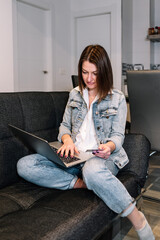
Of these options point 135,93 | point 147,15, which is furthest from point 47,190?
point 147,15

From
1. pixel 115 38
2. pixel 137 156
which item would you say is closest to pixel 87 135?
pixel 137 156

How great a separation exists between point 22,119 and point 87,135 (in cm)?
39

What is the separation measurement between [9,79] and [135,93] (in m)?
1.95

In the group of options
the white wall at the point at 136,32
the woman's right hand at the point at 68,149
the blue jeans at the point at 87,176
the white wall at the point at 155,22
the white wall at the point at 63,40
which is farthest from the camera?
the white wall at the point at 155,22

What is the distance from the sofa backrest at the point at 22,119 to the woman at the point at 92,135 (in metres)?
0.11

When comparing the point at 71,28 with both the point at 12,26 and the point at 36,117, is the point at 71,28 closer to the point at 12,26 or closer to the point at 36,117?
the point at 12,26

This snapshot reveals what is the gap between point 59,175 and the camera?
4.62 feet

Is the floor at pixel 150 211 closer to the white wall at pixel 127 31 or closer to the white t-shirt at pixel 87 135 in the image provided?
the white t-shirt at pixel 87 135

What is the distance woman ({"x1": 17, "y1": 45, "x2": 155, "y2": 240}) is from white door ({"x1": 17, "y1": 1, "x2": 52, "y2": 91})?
2267mm

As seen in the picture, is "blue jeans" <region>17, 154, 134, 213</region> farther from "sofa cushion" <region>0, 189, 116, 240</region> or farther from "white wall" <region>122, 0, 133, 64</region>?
"white wall" <region>122, 0, 133, 64</region>

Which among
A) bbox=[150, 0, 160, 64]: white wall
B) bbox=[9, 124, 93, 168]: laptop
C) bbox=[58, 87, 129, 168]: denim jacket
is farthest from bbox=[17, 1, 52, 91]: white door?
bbox=[9, 124, 93, 168]: laptop

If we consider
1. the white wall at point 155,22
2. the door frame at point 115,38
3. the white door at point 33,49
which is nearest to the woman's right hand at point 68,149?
the white door at point 33,49

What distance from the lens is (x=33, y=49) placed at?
3.95 m

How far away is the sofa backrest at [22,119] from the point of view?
149 cm
